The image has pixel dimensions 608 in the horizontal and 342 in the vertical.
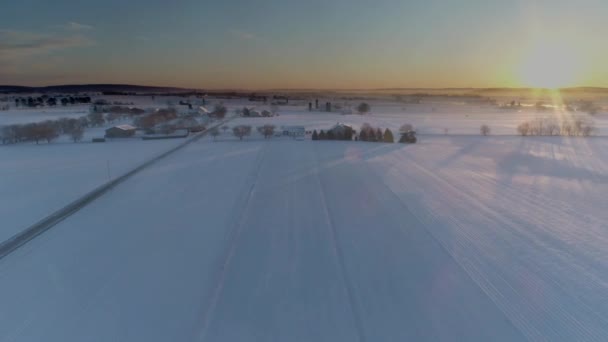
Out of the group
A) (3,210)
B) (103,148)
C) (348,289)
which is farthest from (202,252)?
(103,148)

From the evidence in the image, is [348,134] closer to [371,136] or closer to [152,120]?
[371,136]

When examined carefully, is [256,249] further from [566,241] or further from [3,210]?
[3,210]

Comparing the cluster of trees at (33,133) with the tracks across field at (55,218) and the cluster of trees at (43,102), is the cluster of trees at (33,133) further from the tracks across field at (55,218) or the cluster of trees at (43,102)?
the cluster of trees at (43,102)

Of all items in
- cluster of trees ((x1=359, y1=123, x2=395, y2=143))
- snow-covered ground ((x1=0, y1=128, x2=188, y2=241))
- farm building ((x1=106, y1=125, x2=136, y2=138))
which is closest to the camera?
snow-covered ground ((x1=0, y1=128, x2=188, y2=241))

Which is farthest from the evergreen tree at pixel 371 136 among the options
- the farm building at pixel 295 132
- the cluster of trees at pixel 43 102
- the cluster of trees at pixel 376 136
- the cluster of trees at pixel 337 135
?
the cluster of trees at pixel 43 102

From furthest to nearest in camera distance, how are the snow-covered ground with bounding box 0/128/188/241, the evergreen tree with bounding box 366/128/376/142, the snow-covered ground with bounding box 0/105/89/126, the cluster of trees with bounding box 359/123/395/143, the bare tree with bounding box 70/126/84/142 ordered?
the snow-covered ground with bounding box 0/105/89/126 → the bare tree with bounding box 70/126/84/142 → the evergreen tree with bounding box 366/128/376/142 → the cluster of trees with bounding box 359/123/395/143 → the snow-covered ground with bounding box 0/128/188/241

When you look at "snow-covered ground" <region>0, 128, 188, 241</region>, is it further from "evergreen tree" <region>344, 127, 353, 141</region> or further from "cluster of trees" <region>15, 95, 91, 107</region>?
"cluster of trees" <region>15, 95, 91, 107</region>

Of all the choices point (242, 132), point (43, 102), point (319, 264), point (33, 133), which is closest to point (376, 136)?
point (242, 132)

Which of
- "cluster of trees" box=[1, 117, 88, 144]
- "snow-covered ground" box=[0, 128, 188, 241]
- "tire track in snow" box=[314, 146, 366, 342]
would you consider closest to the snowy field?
"tire track in snow" box=[314, 146, 366, 342]
